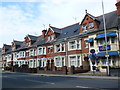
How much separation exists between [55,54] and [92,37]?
11.1 meters

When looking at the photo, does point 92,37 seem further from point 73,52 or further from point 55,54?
point 55,54

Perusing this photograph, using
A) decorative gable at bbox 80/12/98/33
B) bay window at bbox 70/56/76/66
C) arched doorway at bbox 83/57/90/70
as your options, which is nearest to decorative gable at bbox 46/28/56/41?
bay window at bbox 70/56/76/66

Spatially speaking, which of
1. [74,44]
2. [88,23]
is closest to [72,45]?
[74,44]

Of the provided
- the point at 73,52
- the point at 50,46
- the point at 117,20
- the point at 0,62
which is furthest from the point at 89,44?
the point at 0,62

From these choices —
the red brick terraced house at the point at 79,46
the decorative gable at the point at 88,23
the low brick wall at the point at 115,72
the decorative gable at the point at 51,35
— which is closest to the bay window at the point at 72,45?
the red brick terraced house at the point at 79,46

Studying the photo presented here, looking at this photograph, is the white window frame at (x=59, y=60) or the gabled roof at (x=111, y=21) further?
the white window frame at (x=59, y=60)

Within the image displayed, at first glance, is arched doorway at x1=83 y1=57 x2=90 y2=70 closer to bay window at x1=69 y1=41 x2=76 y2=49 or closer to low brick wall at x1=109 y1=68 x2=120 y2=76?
bay window at x1=69 y1=41 x2=76 y2=49

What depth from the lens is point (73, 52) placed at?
101 ft

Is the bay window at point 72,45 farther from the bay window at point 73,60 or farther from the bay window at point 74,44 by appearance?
the bay window at point 73,60

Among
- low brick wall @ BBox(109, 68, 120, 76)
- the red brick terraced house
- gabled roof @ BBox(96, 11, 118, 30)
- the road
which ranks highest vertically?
gabled roof @ BBox(96, 11, 118, 30)

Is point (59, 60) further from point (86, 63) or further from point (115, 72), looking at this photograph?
point (115, 72)

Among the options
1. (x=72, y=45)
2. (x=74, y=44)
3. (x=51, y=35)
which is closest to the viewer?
(x=74, y=44)

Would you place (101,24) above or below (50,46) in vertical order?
above

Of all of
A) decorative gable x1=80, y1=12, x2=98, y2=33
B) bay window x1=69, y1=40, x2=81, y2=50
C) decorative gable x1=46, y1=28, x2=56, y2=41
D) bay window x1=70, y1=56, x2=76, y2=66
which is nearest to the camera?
decorative gable x1=80, y1=12, x2=98, y2=33
